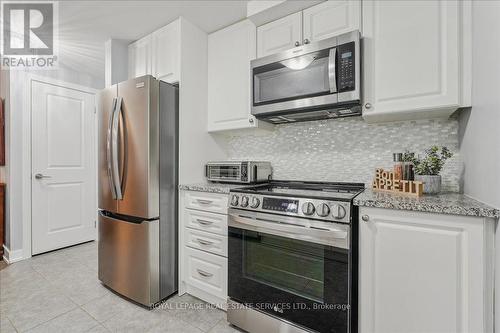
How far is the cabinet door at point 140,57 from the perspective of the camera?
232 centimetres

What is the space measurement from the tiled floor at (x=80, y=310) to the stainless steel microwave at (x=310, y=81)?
164 cm

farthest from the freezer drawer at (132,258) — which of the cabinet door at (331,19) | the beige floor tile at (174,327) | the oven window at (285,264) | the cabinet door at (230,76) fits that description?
the cabinet door at (331,19)

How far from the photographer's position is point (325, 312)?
1.32 m

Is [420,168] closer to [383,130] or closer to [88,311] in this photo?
[383,130]

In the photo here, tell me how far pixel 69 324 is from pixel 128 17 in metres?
2.43

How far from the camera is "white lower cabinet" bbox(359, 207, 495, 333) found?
3.43 feet

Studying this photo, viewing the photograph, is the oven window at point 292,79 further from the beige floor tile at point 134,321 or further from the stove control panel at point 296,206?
the beige floor tile at point 134,321

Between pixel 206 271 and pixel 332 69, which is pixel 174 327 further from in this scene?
pixel 332 69

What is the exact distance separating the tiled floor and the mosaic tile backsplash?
4.44 feet

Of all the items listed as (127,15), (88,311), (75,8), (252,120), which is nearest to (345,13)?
(252,120)

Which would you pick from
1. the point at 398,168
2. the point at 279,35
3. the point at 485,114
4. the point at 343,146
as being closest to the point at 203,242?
the point at 343,146

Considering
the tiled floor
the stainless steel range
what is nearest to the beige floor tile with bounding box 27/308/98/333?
the tiled floor

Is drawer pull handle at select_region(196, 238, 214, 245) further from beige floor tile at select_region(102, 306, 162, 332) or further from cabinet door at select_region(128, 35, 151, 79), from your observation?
cabinet door at select_region(128, 35, 151, 79)

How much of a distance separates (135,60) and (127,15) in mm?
474
